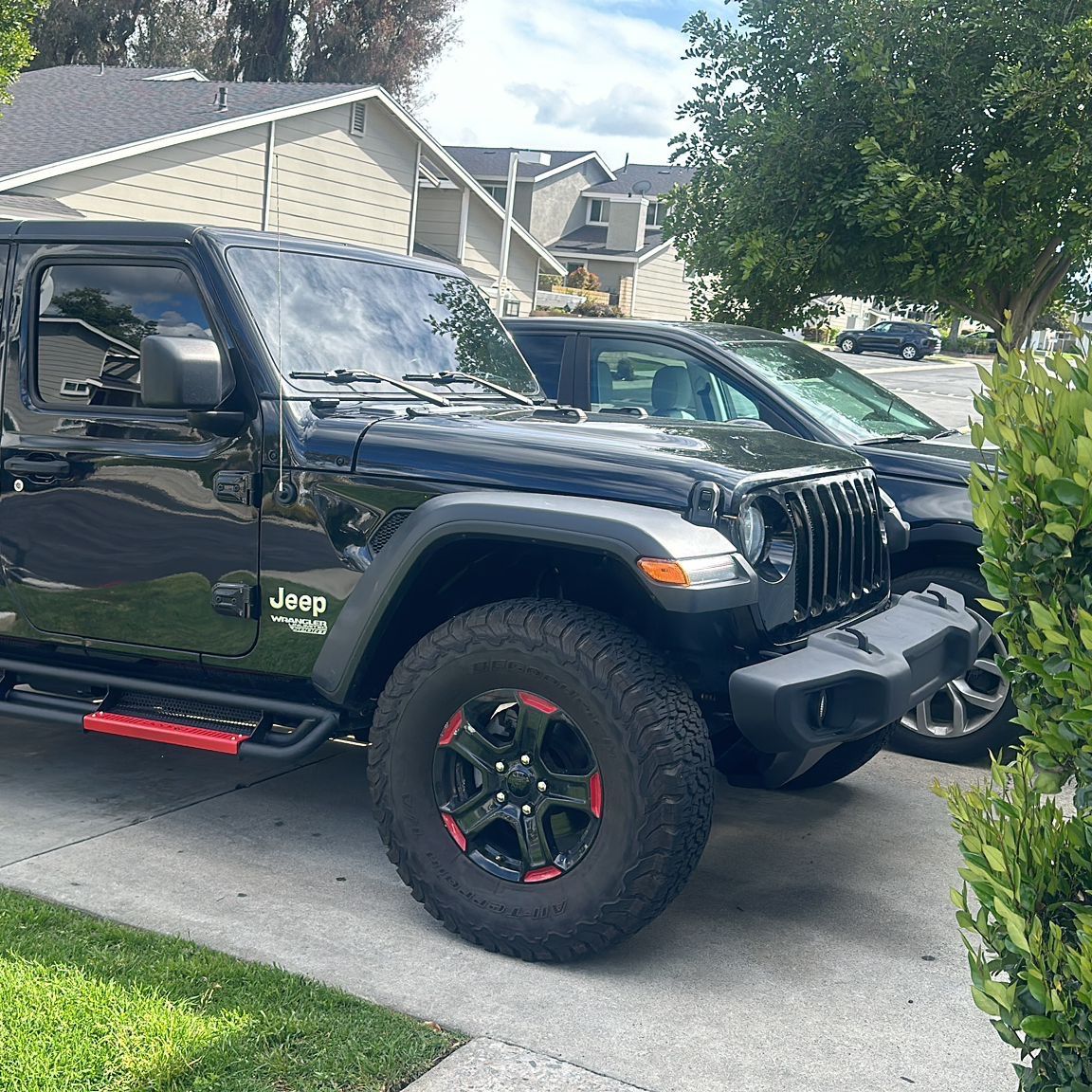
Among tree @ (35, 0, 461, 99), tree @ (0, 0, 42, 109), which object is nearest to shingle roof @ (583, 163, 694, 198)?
tree @ (35, 0, 461, 99)

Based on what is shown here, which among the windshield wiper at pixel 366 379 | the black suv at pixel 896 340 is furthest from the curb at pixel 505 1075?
the black suv at pixel 896 340

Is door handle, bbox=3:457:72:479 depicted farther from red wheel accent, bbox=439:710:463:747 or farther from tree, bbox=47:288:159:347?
red wheel accent, bbox=439:710:463:747

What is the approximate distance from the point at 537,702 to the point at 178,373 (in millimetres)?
1481

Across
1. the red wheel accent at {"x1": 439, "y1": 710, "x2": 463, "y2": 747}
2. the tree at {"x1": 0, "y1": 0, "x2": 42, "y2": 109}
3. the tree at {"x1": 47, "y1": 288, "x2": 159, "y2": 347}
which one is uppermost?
the tree at {"x1": 0, "y1": 0, "x2": 42, "y2": 109}

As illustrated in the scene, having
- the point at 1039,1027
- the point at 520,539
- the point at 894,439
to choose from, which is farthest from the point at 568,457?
the point at 894,439

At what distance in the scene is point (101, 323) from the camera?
15.6 feet

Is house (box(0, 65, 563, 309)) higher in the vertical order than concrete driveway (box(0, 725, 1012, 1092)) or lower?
higher

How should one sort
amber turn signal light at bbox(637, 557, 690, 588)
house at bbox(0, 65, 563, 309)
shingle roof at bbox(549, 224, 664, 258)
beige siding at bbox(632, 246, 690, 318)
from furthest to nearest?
1. shingle roof at bbox(549, 224, 664, 258)
2. beige siding at bbox(632, 246, 690, 318)
3. house at bbox(0, 65, 563, 309)
4. amber turn signal light at bbox(637, 557, 690, 588)

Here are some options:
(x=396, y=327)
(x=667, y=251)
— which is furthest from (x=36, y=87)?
(x=667, y=251)

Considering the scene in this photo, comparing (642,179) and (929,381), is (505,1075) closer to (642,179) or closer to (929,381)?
(929,381)

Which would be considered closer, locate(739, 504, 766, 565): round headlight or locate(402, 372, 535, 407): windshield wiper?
locate(739, 504, 766, 565): round headlight

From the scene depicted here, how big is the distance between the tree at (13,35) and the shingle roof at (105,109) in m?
4.76

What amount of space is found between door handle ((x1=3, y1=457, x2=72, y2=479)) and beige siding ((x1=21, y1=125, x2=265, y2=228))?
14.2 meters

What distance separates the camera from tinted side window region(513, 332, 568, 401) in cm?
Result: 694
